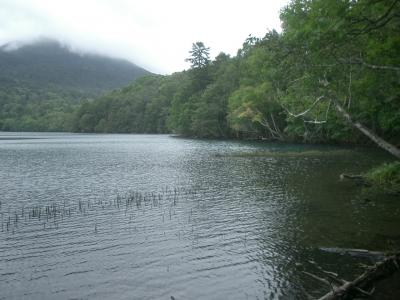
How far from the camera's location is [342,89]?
2602cm

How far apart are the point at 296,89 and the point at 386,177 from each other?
8867 mm

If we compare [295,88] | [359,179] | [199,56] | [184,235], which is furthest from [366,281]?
[199,56]

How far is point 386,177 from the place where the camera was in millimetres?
27328

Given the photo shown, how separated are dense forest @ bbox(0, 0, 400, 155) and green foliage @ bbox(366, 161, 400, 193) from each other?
2697mm

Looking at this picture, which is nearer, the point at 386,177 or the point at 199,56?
the point at 386,177

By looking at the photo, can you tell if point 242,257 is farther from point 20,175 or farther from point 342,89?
point 20,175

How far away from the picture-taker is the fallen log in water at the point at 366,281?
944 cm

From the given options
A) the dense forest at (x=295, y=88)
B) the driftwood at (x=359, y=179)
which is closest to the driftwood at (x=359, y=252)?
the dense forest at (x=295, y=88)

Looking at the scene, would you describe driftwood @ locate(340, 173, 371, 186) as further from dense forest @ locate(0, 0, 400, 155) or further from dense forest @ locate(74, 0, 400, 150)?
dense forest @ locate(74, 0, 400, 150)

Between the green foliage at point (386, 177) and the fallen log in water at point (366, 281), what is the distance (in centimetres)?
1507

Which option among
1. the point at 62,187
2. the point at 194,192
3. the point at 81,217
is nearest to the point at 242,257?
the point at 81,217

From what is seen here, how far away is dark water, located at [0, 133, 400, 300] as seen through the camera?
39.7ft

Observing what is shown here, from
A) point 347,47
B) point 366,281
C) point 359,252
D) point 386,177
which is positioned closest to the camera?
point 366,281

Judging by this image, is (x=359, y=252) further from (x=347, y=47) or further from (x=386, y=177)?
(x=386, y=177)
